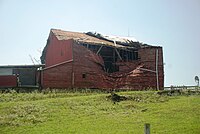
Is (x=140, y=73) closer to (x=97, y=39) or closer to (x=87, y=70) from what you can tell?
(x=87, y=70)

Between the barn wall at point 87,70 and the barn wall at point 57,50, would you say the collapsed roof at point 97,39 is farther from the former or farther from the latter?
the barn wall at point 87,70

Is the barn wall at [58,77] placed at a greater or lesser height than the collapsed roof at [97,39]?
lesser

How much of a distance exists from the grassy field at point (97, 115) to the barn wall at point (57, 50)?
9.13 meters

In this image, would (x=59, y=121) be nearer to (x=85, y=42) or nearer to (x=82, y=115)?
(x=82, y=115)

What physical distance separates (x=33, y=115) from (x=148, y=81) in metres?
19.6

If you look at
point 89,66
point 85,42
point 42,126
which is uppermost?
point 85,42

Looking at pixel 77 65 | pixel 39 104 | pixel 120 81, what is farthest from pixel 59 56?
pixel 39 104

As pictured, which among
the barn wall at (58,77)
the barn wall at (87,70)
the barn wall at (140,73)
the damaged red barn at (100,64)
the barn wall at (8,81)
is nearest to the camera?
the barn wall at (58,77)

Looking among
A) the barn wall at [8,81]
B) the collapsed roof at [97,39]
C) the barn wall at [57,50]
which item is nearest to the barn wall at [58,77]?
the barn wall at [57,50]

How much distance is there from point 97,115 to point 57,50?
1888 centimetres

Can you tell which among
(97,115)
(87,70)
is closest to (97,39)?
(87,70)

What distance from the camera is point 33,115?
19.6 metres

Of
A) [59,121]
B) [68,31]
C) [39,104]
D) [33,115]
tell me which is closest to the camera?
[59,121]

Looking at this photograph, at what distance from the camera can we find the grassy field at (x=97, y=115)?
15.9 m
